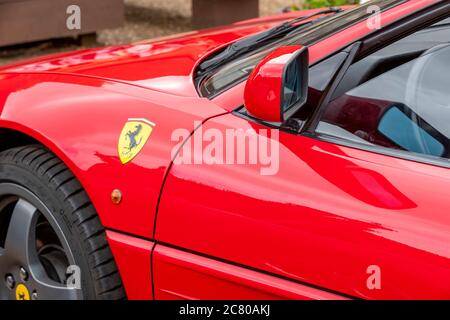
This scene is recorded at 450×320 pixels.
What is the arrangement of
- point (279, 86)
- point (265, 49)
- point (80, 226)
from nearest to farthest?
point (279, 86), point (80, 226), point (265, 49)

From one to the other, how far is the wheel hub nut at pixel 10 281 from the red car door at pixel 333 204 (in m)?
0.70

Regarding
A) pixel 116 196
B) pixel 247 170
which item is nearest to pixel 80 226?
pixel 116 196

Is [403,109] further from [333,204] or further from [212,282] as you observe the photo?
[212,282]

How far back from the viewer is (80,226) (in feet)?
9.07

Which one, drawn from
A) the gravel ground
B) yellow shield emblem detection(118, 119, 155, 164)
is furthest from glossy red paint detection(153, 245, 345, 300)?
the gravel ground

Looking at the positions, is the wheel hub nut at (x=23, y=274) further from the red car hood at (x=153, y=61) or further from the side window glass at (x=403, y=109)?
the side window glass at (x=403, y=109)

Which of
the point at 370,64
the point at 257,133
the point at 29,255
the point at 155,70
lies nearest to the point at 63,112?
the point at 155,70

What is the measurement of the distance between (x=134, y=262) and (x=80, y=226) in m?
0.24

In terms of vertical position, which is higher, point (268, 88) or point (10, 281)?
point (268, 88)

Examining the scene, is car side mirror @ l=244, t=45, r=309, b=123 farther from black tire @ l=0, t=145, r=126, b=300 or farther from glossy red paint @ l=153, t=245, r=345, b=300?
black tire @ l=0, t=145, r=126, b=300

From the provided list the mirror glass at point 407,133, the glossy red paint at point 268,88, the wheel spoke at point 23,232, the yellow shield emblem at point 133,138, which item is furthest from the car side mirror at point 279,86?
the wheel spoke at point 23,232

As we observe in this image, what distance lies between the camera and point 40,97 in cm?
296

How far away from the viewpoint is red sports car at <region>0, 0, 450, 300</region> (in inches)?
87.4

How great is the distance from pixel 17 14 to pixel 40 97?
419 cm
